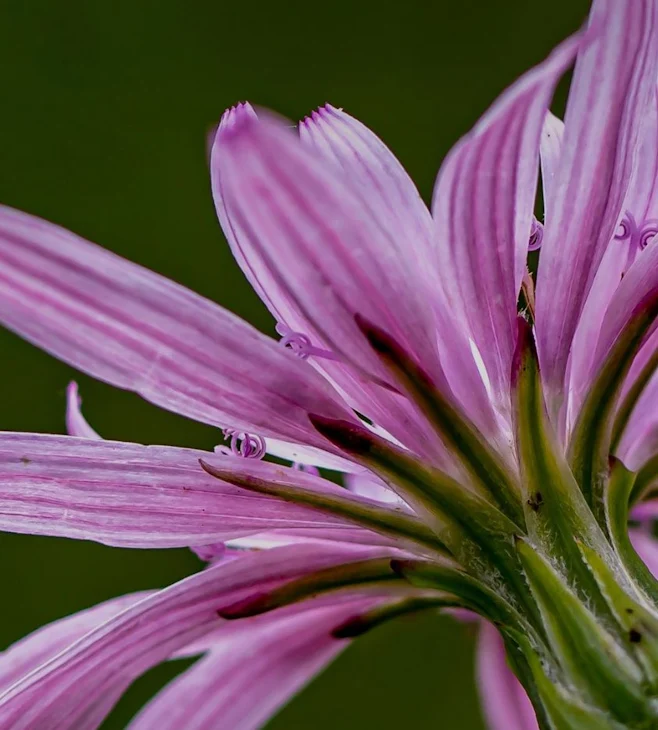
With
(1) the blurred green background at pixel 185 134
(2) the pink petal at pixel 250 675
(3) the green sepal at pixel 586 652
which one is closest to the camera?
(3) the green sepal at pixel 586 652

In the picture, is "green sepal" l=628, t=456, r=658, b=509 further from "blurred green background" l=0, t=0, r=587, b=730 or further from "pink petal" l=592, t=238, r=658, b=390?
"blurred green background" l=0, t=0, r=587, b=730

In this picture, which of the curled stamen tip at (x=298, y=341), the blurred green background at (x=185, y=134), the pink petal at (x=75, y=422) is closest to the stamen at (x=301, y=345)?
the curled stamen tip at (x=298, y=341)

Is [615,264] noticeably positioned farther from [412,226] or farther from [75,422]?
[75,422]

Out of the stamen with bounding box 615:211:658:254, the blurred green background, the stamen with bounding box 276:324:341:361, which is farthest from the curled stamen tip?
the blurred green background

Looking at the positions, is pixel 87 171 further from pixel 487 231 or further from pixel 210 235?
pixel 487 231

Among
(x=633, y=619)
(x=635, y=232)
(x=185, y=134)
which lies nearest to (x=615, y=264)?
(x=635, y=232)

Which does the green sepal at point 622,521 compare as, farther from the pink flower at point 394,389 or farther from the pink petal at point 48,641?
the pink petal at point 48,641
